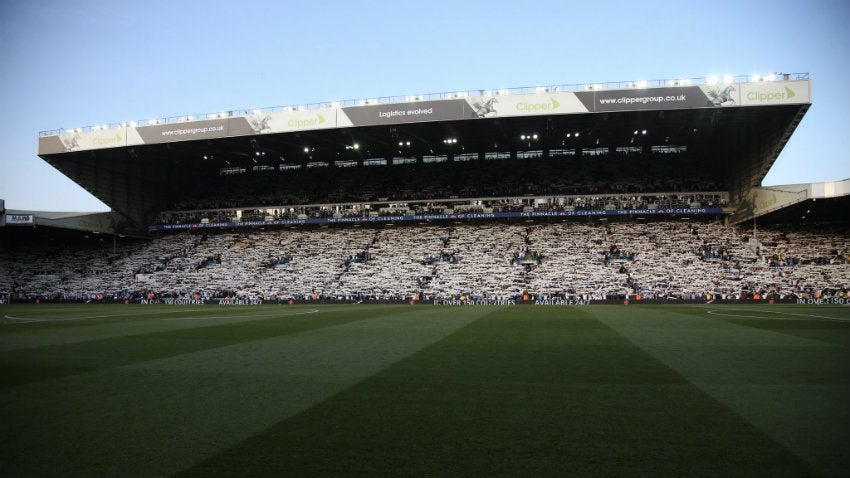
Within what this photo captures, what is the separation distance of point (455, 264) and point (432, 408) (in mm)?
41693

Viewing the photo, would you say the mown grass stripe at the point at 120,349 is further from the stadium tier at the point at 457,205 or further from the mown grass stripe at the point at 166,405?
the stadium tier at the point at 457,205

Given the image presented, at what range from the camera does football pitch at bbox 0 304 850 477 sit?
5.47 metres

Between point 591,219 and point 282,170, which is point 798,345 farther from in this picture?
point 282,170

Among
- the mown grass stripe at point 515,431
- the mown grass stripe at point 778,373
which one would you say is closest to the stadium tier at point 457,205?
the mown grass stripe at point 778,373

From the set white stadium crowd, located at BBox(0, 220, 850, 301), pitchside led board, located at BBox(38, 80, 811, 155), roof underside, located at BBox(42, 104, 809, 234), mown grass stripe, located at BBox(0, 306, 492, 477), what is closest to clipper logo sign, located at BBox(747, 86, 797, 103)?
pitchside led board, located at BBox(38, 80, 811, 155)

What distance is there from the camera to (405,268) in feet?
163

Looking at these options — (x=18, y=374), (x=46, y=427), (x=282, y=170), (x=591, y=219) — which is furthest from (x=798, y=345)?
(x=282, y=170)

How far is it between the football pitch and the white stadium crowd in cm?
2910

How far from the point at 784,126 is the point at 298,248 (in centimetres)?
4810

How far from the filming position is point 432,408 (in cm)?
769

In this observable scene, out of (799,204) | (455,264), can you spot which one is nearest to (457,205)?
(455,264)

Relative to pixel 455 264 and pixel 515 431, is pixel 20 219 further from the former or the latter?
pixel 515 431

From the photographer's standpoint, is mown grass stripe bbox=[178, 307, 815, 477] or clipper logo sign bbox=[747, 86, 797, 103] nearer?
mown grass stripe bbox=[178, 307, 815, 477]

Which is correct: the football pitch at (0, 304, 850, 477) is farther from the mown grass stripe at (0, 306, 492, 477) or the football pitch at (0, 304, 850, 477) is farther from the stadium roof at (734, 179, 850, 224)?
the stadium roof at (734, 179, 850, 224)
